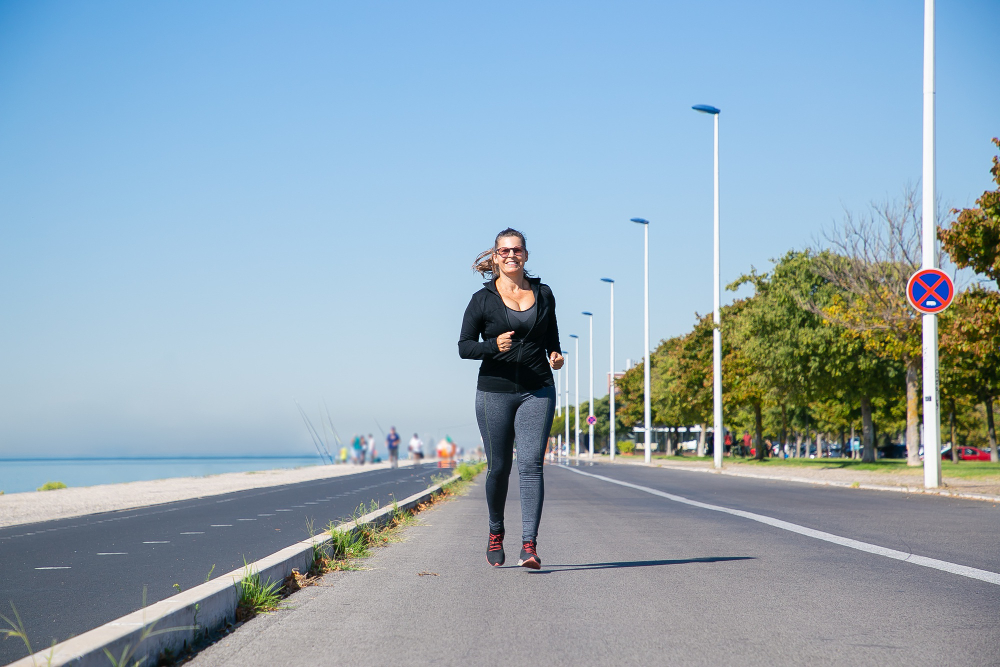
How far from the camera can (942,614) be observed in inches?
195

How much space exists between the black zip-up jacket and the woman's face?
0.17 metres

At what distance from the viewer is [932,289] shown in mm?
17953

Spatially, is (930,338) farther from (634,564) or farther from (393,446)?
(393,446)

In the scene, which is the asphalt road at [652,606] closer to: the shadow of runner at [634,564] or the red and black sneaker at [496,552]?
the shadow of runner at [634,564]

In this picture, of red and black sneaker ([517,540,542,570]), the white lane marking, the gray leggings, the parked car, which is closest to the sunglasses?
→ the gray leggings

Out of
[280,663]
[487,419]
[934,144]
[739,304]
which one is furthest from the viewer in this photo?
[739,304]

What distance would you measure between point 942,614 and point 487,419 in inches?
117

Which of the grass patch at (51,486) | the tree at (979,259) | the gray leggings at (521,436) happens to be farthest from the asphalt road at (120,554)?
the tree at (979,259)

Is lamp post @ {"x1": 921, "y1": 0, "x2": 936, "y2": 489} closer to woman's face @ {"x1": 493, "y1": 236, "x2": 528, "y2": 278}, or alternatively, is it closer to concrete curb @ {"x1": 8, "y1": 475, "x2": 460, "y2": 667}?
woman's face @ {"x1": 493, "y1": 236, "x2": 528, "y2": 278}

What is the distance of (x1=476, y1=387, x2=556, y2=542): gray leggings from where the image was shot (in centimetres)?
656

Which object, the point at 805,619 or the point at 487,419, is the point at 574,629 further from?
the point at 487,419

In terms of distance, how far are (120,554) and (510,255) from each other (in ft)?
15.0

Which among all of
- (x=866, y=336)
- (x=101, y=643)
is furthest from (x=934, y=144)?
(x=101, y=643)

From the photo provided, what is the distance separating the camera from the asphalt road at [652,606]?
424cm
